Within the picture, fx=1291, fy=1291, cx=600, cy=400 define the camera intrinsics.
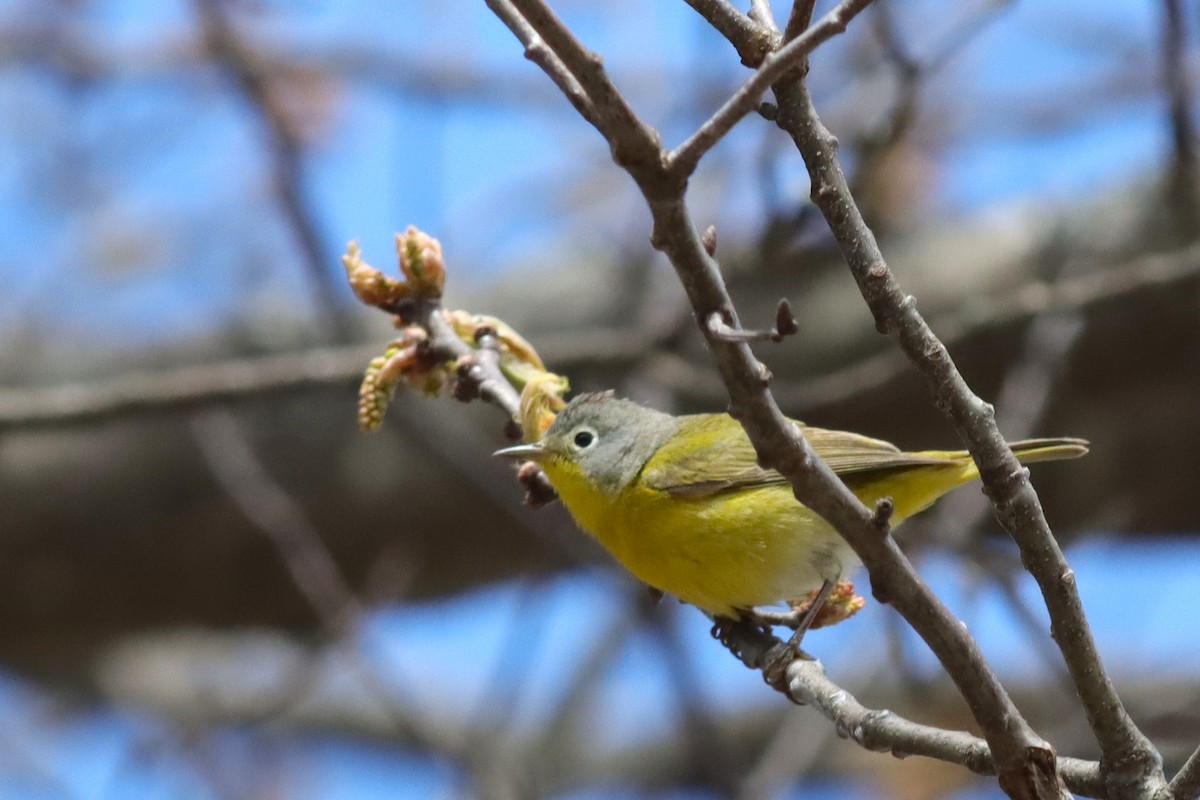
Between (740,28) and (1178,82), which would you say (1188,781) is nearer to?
(740,28)

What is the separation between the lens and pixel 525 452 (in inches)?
125

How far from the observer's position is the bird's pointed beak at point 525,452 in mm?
3037

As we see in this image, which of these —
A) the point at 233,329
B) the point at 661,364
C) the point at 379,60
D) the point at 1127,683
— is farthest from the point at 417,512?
the point at 1127,683

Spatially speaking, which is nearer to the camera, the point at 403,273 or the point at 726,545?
the point at 403,273

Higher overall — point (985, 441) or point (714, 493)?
point (714, 493)

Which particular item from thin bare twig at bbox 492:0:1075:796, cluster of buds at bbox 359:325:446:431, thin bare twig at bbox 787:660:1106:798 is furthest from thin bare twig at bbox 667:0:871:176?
cluster of buds at bbox 359:325:446:431

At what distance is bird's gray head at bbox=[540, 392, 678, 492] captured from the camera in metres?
3.44

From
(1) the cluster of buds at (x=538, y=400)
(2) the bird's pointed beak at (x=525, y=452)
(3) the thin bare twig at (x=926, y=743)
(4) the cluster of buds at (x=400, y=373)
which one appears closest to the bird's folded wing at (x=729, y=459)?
(2) the bird's pointed beak at (x=525, y=452)

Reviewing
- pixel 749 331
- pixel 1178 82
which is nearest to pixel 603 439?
pixel 749 331

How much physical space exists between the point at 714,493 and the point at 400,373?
941 mm

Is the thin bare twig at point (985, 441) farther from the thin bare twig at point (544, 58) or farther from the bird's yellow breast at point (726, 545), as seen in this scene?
the bird's yellow breast at point (726, 545)

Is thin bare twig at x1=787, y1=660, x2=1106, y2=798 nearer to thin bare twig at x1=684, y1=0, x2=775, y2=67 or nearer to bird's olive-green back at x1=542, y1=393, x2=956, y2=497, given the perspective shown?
thin bare twig at x1=684, y1=0, x2=775, y2=67

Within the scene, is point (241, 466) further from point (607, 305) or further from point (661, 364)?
point (607, 305)

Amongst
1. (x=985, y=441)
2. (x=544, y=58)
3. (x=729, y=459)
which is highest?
(x=729, y=459)
